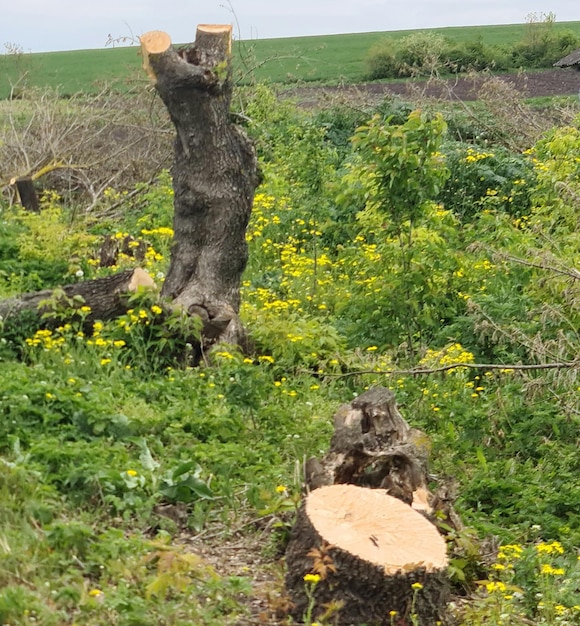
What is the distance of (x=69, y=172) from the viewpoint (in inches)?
597

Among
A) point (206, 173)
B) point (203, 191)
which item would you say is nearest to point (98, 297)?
point (203, 191)

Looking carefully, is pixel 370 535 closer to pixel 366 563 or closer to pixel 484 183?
pixel 366 563

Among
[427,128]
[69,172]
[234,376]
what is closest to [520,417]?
[234,376]

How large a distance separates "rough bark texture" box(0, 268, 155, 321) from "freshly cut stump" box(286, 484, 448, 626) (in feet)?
12.3

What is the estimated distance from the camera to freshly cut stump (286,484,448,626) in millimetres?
4082

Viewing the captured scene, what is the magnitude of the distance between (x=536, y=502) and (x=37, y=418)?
279 centimetres

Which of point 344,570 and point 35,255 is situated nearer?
point 344,570

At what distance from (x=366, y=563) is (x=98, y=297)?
4458 mm

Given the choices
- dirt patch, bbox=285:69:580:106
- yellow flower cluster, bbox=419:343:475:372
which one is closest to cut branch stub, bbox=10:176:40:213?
yellow flower cluster, bbox=419:343:475:372

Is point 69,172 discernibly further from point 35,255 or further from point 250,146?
point 250,146

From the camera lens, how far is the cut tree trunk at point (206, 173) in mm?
7930

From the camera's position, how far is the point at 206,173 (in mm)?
8148

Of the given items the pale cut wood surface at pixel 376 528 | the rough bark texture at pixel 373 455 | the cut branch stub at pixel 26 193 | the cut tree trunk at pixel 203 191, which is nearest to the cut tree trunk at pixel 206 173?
the cut tree trunk at pixel 203 191

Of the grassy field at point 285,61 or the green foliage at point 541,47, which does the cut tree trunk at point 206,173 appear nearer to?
the grassy field at point 285,61
